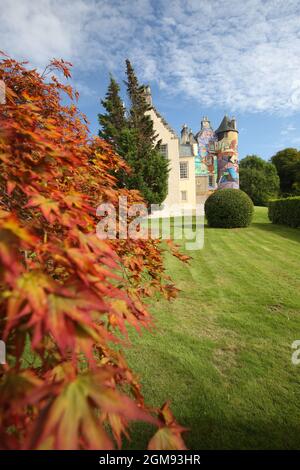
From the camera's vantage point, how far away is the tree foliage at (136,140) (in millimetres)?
22656

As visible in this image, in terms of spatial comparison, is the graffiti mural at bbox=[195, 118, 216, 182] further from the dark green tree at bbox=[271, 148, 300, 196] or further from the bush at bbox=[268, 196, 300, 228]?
the dark green tree at bbox=[271, 148, 300, 196]

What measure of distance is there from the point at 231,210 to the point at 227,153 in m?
20.1

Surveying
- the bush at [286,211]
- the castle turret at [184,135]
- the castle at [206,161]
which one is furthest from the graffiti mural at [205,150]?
the bush at [286,211]

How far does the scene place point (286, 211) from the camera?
18.3 metres

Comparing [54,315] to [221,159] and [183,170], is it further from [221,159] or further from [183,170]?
[221,159]

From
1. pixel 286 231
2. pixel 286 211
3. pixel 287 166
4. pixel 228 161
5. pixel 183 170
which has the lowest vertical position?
pixel 286 231

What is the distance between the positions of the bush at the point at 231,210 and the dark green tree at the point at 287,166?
3851cm

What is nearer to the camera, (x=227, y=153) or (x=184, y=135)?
(x=227, y=153)

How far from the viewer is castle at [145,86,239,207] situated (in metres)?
32.2

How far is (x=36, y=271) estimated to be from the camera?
1114 mm

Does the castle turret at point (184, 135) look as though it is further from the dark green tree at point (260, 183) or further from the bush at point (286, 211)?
the dark green tree at point (260, 183)

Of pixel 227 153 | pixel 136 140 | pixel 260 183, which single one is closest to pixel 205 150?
pixel 227 153
